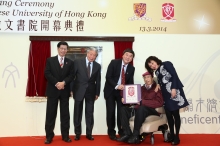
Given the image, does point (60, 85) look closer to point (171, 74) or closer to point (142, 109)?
point (142, 109)

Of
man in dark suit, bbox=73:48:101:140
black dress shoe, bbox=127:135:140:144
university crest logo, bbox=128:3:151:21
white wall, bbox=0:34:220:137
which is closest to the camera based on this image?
black dress shoe, bbox=127:135:140:144

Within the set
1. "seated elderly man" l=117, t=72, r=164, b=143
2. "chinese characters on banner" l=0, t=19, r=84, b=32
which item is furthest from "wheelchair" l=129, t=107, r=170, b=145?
"chinese characters on banner" l=0, t=19, r=84, b=32

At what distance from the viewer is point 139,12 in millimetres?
4559

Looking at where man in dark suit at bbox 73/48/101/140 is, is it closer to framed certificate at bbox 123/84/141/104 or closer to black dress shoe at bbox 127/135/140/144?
framed certificate at bbox 123/84/141/104

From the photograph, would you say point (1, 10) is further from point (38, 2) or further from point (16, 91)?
point (16, 91)

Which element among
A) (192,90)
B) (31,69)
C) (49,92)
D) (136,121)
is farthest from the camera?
(192,90)

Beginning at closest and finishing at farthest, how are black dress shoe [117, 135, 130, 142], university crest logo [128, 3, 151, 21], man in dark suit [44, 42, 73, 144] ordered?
black dress shoe [117, 135, 130, 142] < man in dark suit [44, 42, 73, 144] < university crest logo [128, 3, 151, 21]

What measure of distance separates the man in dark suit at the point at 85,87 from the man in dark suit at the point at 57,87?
0.48 feet

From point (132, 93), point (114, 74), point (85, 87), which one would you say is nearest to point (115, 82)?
point (114, 74)

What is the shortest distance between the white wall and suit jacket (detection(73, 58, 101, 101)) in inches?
24.6

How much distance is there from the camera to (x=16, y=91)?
172 inches

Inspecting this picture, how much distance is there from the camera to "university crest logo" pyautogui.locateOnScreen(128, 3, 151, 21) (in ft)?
14.9

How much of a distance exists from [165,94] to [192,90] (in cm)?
130

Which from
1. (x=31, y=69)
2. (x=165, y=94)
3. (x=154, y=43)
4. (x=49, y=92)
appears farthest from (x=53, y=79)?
(x=154, y=43)
